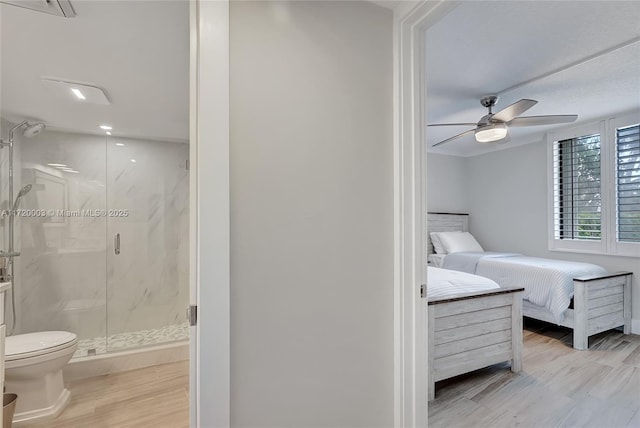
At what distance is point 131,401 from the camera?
87.7 inches

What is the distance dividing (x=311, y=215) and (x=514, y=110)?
7.37ft

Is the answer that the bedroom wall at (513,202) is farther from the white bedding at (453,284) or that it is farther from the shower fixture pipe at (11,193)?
the shower fixture pipe at (11,193)

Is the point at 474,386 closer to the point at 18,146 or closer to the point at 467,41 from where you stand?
the point at 467,41

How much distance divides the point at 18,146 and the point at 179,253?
170 centimetres

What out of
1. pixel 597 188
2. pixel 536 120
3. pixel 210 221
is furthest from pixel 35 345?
pixel 597 188

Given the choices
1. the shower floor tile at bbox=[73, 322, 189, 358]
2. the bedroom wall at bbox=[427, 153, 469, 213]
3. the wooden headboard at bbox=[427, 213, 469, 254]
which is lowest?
the shower floor tile at bbox=[73, 322, 189, 358]

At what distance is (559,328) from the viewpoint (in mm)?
3619

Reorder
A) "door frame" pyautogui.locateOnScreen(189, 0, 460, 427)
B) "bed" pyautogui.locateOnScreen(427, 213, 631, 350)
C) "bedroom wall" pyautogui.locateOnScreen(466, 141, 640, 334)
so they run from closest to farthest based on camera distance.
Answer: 1. "door frame" pyautogui.locateOnScreen(189, 0, 460, 427)
2. "bed" pyautogui.locateOnScreen(427, 213, 631, 350)
3. "bedroom wall" pyautogui.locateOnScreen(466, 141, 640, 334)

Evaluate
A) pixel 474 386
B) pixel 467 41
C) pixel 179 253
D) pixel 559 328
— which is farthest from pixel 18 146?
pixel 559 328

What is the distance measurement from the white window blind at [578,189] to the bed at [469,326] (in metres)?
2.15

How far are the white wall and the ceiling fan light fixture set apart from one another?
1.92 m

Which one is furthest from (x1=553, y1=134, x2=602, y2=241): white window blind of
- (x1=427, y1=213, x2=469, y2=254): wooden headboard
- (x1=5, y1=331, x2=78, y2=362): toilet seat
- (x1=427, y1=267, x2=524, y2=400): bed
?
(x1=5, y1=331, x2=78, y2=362): toilet seat

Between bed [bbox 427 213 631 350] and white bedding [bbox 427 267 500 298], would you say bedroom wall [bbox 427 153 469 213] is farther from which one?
white bedding [bbox 427 267 500 298]

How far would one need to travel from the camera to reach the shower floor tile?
2.83m
